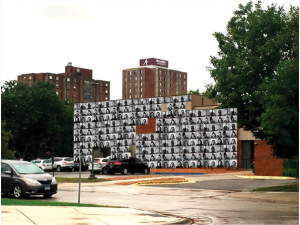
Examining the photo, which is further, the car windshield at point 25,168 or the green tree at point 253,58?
the green tree at point 253,58

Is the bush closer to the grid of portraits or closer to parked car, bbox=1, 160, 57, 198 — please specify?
Answer: the grid of portraits

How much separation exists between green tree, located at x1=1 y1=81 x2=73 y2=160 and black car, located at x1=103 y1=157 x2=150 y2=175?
29.7 metres

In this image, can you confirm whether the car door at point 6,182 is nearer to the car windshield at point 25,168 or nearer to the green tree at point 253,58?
the car windshield at point 25,168

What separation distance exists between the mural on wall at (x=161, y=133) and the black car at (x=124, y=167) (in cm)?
599

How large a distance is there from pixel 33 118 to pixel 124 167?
30.6 m

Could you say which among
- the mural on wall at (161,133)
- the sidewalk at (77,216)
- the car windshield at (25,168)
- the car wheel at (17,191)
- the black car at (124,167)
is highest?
the mural on wall at (161,133)

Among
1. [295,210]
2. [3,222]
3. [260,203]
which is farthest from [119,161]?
[3,222]

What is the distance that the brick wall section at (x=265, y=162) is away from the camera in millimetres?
46625

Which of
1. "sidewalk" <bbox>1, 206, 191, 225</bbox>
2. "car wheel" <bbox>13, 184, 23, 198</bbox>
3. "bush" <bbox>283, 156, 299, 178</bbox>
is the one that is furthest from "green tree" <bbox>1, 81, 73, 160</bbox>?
"sidewalk" <bbox>1, 206, 191, 225</bbox>

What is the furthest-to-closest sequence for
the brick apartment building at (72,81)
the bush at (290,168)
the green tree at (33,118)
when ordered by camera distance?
the brick apartment building at (72,81), the green tree at (33,118), the bush at (290,168)

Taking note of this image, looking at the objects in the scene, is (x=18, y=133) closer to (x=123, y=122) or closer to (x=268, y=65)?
(x=123, y=122)

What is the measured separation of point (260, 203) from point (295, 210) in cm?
310

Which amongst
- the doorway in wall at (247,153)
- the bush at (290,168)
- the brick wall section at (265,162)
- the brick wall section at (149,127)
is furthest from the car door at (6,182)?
the doorway in wall at (247,153)

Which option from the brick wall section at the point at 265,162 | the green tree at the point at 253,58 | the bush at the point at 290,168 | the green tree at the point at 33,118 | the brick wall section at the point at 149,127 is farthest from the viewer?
the green tree at the point at 33,118
